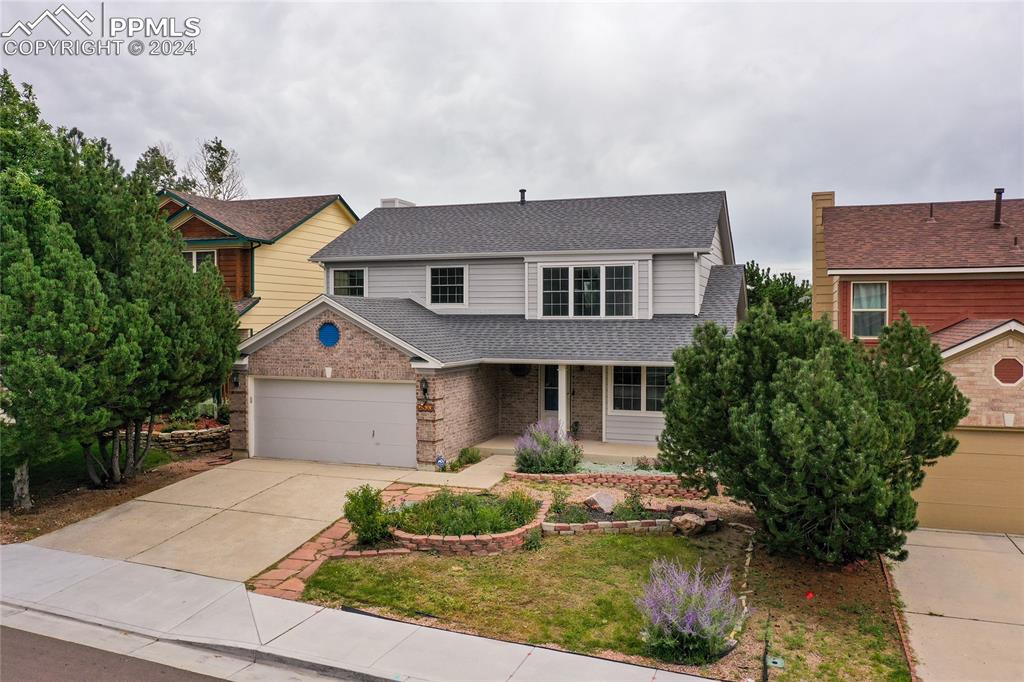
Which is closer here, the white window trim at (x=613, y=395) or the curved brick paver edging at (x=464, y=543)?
the curved brick paver edging at (x=464, y=543)

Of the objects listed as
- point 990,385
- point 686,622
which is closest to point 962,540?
point 990,385

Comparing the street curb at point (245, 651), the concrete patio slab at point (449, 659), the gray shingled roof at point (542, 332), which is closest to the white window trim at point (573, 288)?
the gray shingled roof at point (542, 332)

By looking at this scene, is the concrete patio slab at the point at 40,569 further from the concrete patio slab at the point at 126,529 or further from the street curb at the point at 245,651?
the street curb at the point at 245,651

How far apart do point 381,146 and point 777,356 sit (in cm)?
1640

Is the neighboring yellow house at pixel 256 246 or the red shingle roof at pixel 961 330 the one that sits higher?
the neighboring yellow house at pixel 256 246

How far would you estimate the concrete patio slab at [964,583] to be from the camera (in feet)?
28.7

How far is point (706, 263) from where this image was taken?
18969 mm

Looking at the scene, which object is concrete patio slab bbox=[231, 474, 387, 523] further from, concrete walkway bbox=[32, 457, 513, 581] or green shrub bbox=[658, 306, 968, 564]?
green shrub bbox=[658, 306, 968, 564]

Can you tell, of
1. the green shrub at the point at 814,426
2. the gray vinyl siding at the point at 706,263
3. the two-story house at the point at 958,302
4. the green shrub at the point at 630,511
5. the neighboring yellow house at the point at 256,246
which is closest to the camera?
the green shrub at the point at 814,426

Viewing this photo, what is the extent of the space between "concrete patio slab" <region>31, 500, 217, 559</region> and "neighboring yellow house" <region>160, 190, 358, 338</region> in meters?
8.54

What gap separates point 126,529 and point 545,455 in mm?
7892

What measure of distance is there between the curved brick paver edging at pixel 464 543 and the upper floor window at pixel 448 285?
10255 millimetres

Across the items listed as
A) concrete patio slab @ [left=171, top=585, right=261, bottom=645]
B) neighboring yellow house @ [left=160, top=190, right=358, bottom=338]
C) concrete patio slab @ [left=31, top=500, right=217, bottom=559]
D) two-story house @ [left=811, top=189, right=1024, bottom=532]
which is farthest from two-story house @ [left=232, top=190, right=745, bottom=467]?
concrete patio slab @ [left=171, top=585, right=261, bottom=645]

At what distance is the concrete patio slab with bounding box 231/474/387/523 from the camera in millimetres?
12370
